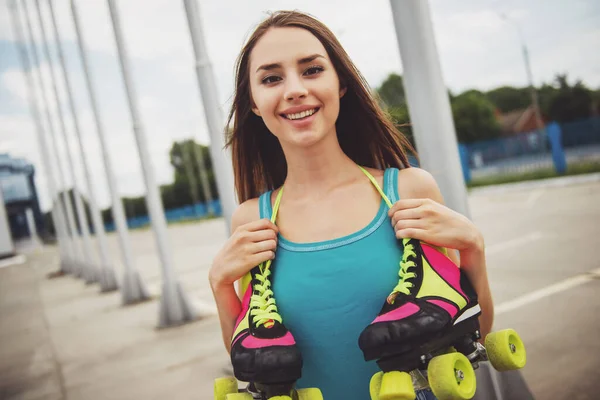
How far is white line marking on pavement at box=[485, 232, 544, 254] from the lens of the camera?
655 centimetres

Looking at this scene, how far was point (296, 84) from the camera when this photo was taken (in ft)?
3.85

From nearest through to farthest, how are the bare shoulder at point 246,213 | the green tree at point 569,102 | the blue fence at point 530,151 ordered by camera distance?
1. the bare shoulder at point 246,213
2. the blue fence at point 530,151
3. the green tree at point 569,102

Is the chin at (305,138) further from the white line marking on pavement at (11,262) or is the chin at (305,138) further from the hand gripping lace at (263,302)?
the white line marking on pavement at (11,262)

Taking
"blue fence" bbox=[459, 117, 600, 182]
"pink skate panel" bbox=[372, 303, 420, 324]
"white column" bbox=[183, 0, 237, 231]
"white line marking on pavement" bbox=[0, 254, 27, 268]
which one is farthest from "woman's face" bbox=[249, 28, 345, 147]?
"white line marking on pavement" bbox=[0, 254, 27, 268]

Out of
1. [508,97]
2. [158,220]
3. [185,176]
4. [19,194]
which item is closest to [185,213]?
[185,176]

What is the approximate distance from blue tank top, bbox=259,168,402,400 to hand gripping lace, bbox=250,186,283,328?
3 cm

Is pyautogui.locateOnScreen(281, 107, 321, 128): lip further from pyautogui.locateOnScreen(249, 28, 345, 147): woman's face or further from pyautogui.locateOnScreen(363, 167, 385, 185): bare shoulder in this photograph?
pyautogui.locateOnScreen(363, 167, 385, 185): bare shoulder

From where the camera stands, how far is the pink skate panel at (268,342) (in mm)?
1078

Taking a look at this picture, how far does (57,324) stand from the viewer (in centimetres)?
764

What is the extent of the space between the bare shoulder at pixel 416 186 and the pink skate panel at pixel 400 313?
31cm

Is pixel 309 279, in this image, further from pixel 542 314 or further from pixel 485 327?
pixel 542 314

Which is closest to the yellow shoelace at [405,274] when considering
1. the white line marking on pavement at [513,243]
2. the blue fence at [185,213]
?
the white line marking on pavement at [513,243]

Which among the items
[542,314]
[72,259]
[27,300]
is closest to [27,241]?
[72,259]

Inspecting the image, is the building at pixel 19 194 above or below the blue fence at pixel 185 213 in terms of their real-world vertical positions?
above
